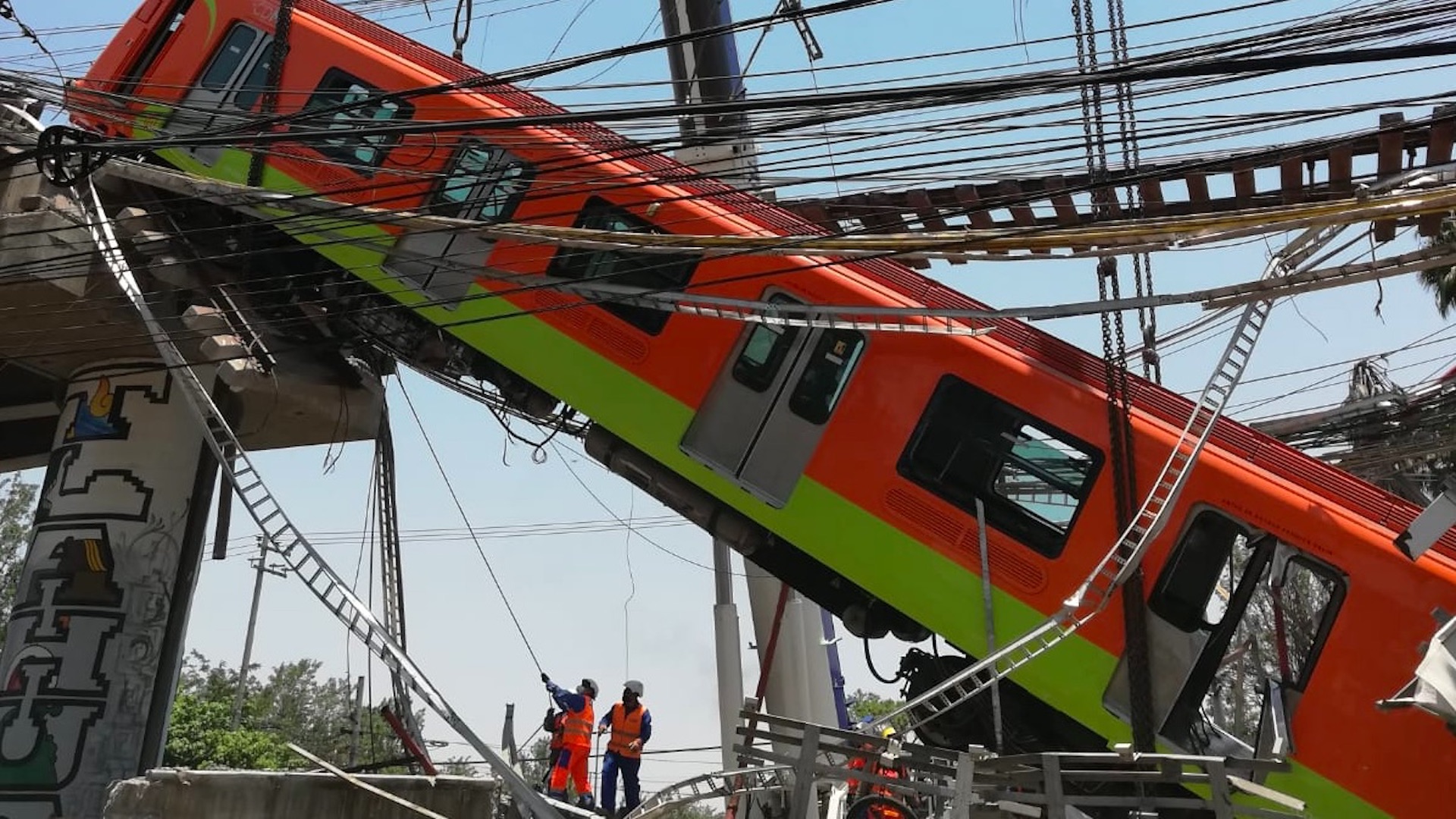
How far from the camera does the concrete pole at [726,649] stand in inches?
358

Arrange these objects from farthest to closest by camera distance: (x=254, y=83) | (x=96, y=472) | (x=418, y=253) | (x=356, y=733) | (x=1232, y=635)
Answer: (x=356, y=733), (x=96, y=472), (x=254, y=83), (x=418, y=253), (x=1232, y=635)

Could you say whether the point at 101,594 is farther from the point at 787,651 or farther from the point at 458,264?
the point at 787,651

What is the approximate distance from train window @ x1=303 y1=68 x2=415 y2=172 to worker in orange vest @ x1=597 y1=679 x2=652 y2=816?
14.5 ft

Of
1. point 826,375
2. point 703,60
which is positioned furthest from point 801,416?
point 703,60

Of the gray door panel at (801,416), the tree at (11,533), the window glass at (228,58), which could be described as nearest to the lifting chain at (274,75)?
the window glass at (228,58)

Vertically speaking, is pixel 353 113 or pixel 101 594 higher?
pixel 353 113

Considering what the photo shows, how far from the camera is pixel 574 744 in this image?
28.7 ft

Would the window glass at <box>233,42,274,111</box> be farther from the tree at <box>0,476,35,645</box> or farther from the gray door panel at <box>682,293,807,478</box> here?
the tree at <box>0,476,35,645</box>

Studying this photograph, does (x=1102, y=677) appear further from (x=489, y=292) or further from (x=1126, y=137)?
(x=489, y=292)

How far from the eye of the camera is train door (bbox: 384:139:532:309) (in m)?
8.16

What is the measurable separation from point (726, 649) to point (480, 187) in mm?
4196

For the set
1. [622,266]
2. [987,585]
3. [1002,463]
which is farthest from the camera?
[622,266]

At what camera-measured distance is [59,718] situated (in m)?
8.44

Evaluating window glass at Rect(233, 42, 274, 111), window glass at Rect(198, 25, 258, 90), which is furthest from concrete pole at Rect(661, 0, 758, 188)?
window glass at Rect(198, 25, 258, 90)
